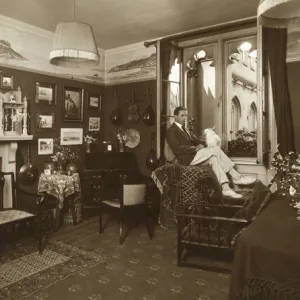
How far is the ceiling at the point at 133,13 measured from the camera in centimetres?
464

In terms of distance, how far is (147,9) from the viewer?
486cm

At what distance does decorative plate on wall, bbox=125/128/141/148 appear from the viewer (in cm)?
673

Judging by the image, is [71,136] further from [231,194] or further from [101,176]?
[231,194]

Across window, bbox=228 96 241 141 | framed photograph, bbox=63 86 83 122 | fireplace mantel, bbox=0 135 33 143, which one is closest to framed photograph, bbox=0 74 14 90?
fireplace mantel, bbox=0 135 33 143

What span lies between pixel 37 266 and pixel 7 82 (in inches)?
119

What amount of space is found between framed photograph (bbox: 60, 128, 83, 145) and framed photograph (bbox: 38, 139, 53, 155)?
0.26 meters

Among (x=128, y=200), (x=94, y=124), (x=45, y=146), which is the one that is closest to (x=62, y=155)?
(x=45, y=146)

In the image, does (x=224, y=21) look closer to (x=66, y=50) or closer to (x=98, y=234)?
(x=66, y=50)

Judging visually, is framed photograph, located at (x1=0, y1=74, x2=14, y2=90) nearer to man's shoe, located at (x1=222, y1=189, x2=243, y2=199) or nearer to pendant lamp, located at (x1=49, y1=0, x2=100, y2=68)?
pendant lamp, located at (x1=49, y1=0, x2=100, y2=68)

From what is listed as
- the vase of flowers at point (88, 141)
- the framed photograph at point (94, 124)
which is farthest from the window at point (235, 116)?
the framed photograph at point (94, 124)

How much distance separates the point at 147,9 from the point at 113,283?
3779 mm

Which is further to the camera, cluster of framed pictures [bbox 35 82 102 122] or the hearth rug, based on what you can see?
cluster of framed pictures [bbox 35 82 102 122]

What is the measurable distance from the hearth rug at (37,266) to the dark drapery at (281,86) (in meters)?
3.11

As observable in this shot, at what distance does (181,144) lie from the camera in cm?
552
